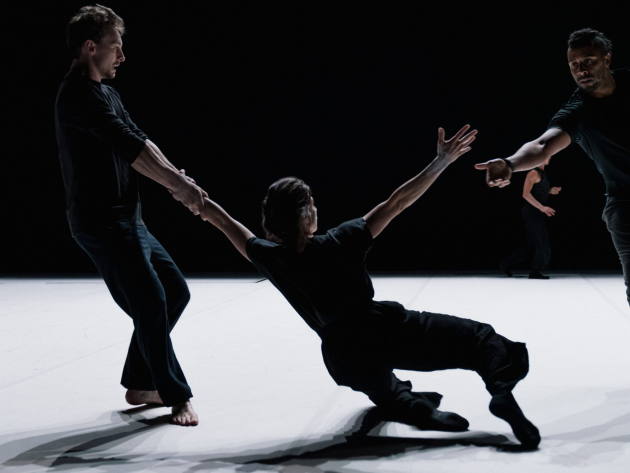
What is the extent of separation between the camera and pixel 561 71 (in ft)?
31.8

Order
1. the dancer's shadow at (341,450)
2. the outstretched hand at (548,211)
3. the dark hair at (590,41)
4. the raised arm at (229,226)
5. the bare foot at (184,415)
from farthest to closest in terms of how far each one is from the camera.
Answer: the outstretched hand at (548,211)
the dark hair at (590,41)
the bare foot at (184,415)
the raised arm at (229,226)
the dancer's shadow at (341,450)

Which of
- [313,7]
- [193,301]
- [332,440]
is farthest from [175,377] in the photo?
[313,7]

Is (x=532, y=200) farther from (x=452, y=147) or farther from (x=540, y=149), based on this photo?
(x=452, y=147)

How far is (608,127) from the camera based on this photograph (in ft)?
9.55

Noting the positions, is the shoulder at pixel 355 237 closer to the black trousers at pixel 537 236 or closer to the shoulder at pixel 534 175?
the shoulder at pixel 534 175

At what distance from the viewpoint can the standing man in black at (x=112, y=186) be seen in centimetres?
268

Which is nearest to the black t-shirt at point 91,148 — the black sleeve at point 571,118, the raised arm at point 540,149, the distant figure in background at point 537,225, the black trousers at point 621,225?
the raised arm at point 540,149

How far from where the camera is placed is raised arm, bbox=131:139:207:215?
8.73 feet

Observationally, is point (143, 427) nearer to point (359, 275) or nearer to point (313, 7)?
point (359, 275)

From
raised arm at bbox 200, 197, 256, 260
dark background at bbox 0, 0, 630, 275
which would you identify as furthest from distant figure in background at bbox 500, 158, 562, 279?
raised arm at bbox 200, 197, 256, 260

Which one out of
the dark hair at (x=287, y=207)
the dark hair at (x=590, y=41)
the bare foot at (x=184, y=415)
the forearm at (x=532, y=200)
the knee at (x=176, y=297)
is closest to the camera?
the dark hair at (x=287, y=207)

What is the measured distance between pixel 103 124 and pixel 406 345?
1.35 metres

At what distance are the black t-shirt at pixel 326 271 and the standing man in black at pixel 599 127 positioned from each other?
2.20 feet

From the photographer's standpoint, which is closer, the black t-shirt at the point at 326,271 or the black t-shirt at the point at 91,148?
the black t-shirt at the point at 326,271
